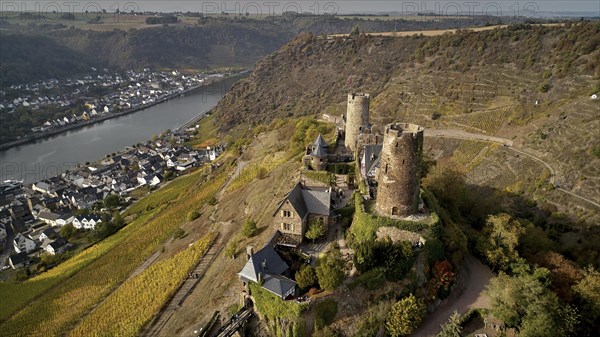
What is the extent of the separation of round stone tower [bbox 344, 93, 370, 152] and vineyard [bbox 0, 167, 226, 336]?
2251 cm

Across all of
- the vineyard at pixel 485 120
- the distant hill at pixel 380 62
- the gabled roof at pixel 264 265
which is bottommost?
the gabled roof at pixel 264 265

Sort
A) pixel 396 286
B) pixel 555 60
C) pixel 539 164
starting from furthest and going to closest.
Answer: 1. pixel 555 60
2. pixel 539 164
3. pixel 396 286

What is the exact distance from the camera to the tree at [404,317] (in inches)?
857

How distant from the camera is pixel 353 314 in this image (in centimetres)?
2234

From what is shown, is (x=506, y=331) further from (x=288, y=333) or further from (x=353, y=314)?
(x=288, y=333)

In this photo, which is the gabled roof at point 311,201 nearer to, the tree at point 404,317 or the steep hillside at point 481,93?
the tree at point 404,317

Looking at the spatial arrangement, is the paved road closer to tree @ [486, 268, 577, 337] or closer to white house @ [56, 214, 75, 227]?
tree @ [486, 268, 577, 337]

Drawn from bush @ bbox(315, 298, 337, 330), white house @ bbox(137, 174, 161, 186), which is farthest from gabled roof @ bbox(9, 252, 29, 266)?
bush @ bbox(315, 298, 337, 330)

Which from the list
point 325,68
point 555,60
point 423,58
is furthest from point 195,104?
point 555,60

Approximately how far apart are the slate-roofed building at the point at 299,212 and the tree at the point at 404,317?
7939mm

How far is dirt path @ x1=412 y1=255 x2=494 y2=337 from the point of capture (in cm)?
2301

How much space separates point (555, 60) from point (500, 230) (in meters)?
57.8

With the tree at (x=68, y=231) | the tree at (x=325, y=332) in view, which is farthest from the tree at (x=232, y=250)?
the tree at (x=68, y=231)

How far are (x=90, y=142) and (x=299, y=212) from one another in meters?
105
